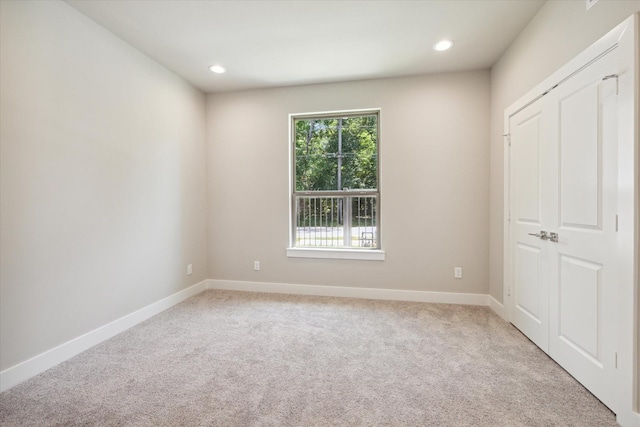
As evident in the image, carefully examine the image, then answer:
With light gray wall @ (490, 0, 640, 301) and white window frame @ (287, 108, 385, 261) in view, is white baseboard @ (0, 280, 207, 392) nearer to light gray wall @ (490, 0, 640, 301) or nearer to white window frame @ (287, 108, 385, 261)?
white window frame @ (287, 108, 385, 261)

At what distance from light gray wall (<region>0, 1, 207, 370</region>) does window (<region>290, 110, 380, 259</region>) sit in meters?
1.47

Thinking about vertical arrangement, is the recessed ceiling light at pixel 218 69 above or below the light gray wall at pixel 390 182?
above

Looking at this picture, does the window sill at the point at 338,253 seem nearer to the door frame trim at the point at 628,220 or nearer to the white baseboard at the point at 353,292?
the white baseboard at the point at 353,292

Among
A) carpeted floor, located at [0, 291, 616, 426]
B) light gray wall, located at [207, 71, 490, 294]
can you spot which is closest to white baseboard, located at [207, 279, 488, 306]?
light gray wall, located at [207, 71, 490, 294]

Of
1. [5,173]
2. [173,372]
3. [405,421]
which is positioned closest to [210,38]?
[5,173]

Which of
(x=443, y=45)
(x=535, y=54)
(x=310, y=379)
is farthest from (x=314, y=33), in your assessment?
(x=310, y=379)

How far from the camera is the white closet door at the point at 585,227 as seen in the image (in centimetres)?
160

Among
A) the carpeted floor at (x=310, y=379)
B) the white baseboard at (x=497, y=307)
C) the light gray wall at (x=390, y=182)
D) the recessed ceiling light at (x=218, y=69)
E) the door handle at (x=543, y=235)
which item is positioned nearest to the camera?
the carpeted floor at (x=310, y=379)

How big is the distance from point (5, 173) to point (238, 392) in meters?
1.97

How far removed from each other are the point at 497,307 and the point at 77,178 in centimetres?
399

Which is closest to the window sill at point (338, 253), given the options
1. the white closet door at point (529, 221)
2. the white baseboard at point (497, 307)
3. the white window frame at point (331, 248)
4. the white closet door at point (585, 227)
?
the white window frame at point (331, 248)

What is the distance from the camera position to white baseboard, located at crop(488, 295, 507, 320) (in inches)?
113

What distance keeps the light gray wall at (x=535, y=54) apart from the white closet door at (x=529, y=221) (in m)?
0.25

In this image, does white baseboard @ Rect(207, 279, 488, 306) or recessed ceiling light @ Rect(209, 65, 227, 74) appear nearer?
recessed ceiling light @ Rect(209, 65, 227, 74)
